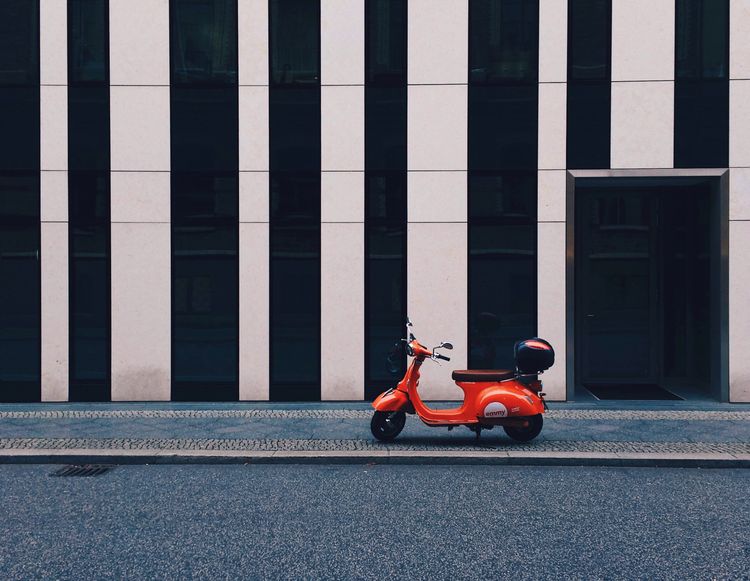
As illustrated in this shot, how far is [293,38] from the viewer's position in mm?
11109

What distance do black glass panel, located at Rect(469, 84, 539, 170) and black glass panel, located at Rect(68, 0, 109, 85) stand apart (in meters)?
5.70

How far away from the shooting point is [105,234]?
1115cm

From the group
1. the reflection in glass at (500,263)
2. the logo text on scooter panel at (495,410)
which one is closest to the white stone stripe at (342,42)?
the reflection in glass at (500,263)

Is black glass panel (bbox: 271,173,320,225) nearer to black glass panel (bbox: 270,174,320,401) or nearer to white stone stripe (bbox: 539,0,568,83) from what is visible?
black glass panel (bbox: 270,174,320,401)

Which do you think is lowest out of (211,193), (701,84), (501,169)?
(211,193)

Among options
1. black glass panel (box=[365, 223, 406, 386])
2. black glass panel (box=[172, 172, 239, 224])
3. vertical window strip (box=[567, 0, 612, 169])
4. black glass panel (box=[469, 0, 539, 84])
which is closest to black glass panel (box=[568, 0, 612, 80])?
vertical window strip (box=[567, 0, 612, 169])

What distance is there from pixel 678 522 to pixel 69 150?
32.1 feet

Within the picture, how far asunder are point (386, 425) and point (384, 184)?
14.3 feet

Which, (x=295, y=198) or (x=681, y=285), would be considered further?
(x=681, y=285)

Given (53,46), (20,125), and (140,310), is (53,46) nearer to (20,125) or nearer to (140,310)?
(20,125)

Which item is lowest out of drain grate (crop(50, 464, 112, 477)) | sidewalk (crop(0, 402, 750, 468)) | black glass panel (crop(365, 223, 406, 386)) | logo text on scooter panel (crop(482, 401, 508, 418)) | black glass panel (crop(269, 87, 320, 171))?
drain grate (crop(50, 464, 112, 477))

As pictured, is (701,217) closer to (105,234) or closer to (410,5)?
(410,5)

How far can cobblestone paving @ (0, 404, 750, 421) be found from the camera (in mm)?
9555

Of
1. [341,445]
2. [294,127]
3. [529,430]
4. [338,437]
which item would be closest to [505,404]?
[529,430]
